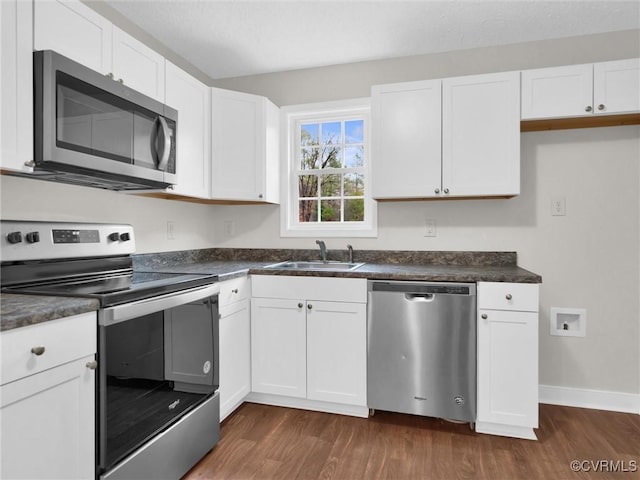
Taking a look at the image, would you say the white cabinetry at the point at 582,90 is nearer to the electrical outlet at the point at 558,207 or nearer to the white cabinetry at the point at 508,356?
the electrical outlet at the point at 558,207

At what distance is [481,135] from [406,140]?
46cm

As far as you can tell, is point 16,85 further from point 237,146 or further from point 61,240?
point 237,146

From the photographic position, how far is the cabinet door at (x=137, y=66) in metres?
1.83

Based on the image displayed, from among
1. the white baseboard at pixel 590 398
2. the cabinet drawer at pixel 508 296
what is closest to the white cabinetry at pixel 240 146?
the cabinet drawer at pixel 508 296

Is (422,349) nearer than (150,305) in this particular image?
No

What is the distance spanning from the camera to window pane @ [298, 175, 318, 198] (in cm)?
320

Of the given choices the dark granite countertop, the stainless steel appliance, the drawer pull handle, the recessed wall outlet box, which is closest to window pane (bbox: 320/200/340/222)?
the stainless steel appliance

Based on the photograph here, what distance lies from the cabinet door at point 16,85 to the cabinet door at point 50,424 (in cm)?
78

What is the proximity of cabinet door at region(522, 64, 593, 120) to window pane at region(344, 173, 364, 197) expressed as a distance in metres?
1.22

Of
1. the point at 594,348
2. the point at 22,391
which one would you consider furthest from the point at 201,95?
the point at 594,348

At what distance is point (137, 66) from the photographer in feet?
6.40

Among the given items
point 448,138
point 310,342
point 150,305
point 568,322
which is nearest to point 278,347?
point 310,342

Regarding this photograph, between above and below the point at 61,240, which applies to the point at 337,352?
below

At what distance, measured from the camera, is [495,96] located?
2.36 metres
